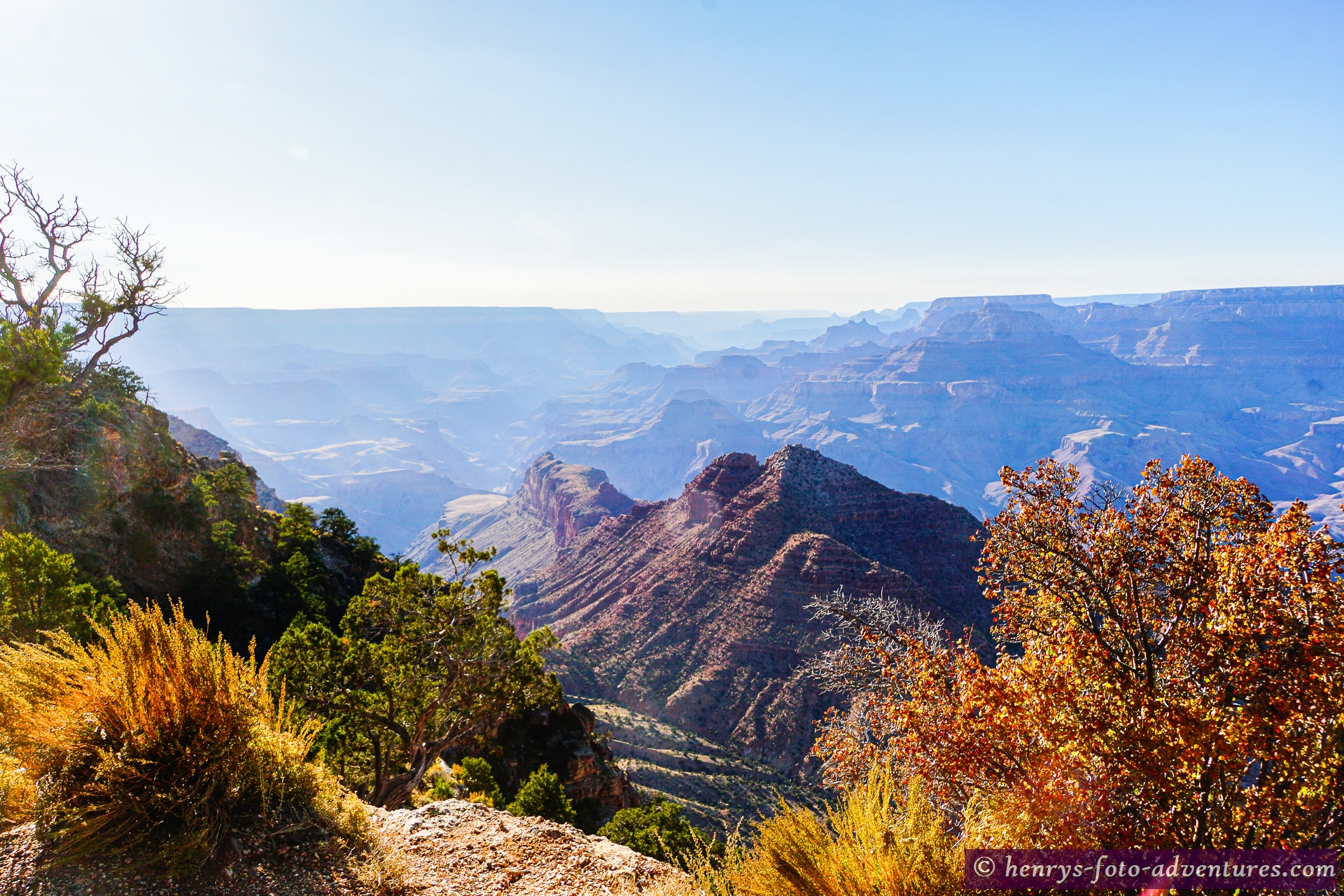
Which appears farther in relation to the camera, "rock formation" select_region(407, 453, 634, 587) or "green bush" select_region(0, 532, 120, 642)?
"rock formation" select_region(407, 453, 634, 587)

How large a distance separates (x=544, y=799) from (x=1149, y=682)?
20.2 m

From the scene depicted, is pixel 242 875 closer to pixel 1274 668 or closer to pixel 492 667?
pixel 492 667

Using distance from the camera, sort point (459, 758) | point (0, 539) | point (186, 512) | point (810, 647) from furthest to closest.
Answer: point (810, 647) → point (186, 512) → point (459, 758) → point (0, 539)

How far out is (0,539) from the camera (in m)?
16.3

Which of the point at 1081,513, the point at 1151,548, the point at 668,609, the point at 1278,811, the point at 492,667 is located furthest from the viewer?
the point at 668,609

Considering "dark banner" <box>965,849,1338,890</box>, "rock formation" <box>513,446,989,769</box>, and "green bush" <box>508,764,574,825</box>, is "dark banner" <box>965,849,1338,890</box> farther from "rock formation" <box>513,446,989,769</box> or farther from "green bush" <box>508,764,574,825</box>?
"rock formation" <box>513,446,989,769</box>

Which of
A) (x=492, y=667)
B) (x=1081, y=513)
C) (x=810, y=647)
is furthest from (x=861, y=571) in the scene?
(x=1081, y=513)

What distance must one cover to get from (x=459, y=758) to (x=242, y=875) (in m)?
21.0

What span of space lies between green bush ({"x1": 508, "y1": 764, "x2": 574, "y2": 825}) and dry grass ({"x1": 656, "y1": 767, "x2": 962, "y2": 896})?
1725cm

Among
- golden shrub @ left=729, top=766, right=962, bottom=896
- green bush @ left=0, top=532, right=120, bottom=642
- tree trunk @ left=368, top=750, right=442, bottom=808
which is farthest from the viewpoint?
green bush @ left=0, top=532, right=120, bottom=642

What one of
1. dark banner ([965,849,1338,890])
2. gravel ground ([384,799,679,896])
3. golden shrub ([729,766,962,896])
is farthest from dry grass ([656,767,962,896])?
gravel ground ([384,799,679,896])

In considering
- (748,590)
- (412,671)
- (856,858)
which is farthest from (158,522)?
(748,590)

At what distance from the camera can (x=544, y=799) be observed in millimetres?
21125

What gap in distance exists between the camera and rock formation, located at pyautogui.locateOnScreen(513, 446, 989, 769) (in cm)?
5319
